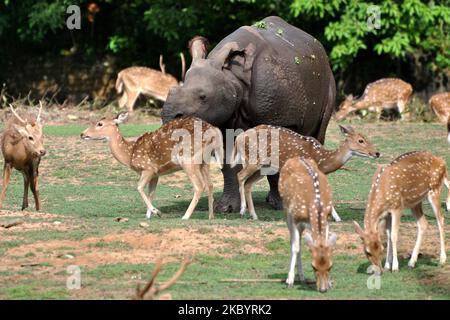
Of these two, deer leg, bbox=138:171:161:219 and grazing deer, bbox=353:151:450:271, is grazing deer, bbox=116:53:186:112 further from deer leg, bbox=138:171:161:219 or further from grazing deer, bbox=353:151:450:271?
grazing deer, bbox=353:151:450:271

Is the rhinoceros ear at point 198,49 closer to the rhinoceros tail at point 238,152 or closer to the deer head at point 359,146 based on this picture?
the rhinoceros tail at point 238,152

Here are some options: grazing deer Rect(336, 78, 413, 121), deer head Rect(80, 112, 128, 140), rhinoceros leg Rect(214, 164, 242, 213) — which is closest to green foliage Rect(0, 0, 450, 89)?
grazing deer Rect(336, 78, 413, 121)

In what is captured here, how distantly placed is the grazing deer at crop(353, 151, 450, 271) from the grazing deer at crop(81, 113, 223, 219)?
2.60 meters

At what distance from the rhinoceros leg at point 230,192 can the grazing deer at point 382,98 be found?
33.5 feet

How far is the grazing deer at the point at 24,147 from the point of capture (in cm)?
1540

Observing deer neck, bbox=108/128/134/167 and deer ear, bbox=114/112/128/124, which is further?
deer ear, bbox=114/112/128/124

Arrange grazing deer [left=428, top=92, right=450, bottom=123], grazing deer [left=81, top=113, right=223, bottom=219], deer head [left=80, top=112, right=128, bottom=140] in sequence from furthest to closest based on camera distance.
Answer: grazing deer [left=428, top=92, right=450, bottom=123] → deer head [left=80, top=112, right=128, bottom=140] → grazing deer [left=81, top=113, right=223, bottom=219]

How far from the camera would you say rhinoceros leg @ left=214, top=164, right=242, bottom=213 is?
16156 mm

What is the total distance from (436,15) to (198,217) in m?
12.1

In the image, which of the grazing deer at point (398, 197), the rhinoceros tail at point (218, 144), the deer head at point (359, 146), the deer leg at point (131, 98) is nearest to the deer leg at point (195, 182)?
the rhinoceros tail at point (218, 144)

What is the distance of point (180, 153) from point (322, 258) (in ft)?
13.5

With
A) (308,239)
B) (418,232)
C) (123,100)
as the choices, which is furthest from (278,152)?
(123,100)

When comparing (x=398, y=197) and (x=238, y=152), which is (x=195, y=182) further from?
(x=398, y=197)
